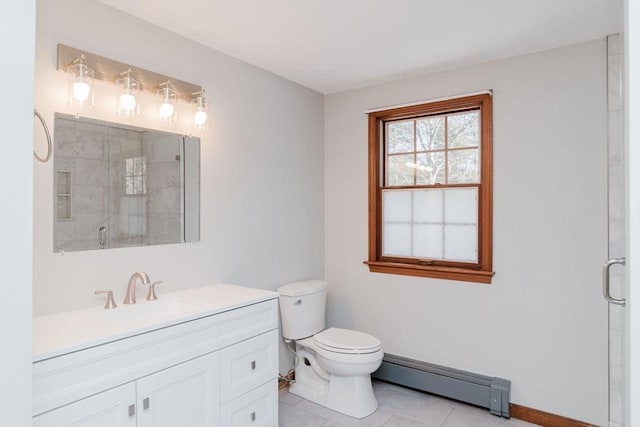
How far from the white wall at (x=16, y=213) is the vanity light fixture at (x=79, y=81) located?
954mm

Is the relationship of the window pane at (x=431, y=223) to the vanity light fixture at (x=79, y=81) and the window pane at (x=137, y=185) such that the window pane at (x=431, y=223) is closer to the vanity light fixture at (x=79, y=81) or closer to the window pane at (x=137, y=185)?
the window pane at (x=137, y=185)

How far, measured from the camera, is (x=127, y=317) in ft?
6.39

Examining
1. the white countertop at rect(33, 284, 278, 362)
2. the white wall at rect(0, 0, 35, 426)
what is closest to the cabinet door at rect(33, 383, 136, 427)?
the white countertop at rect(33, 284, 278, 362)

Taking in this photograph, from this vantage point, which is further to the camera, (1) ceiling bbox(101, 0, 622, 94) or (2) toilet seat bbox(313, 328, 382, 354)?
(2) toilet seat bbox(313, 328, 382, 354)

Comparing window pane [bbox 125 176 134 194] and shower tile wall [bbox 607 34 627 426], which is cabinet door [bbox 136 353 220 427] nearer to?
window pane [bbox 125 176 134 194]

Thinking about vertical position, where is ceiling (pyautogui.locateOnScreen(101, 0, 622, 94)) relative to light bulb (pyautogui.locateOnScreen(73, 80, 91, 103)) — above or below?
above

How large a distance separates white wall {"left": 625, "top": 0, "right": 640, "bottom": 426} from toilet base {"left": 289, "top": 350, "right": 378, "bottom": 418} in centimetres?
201

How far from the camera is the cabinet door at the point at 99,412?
4.48ft

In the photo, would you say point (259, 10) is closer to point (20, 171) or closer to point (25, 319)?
point (20, 171)

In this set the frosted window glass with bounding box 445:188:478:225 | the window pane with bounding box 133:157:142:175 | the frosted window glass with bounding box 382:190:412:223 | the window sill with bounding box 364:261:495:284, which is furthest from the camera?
the frosted window glass with bounding box 382:190:412:223

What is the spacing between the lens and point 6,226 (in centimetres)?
94

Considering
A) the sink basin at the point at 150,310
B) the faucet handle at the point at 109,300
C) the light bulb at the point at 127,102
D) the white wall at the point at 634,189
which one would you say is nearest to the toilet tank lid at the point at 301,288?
the sink basin at the point at 150,310

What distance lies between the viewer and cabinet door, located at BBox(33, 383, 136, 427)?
137 cm

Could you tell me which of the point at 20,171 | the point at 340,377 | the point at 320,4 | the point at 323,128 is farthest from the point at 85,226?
the point at 323,128
